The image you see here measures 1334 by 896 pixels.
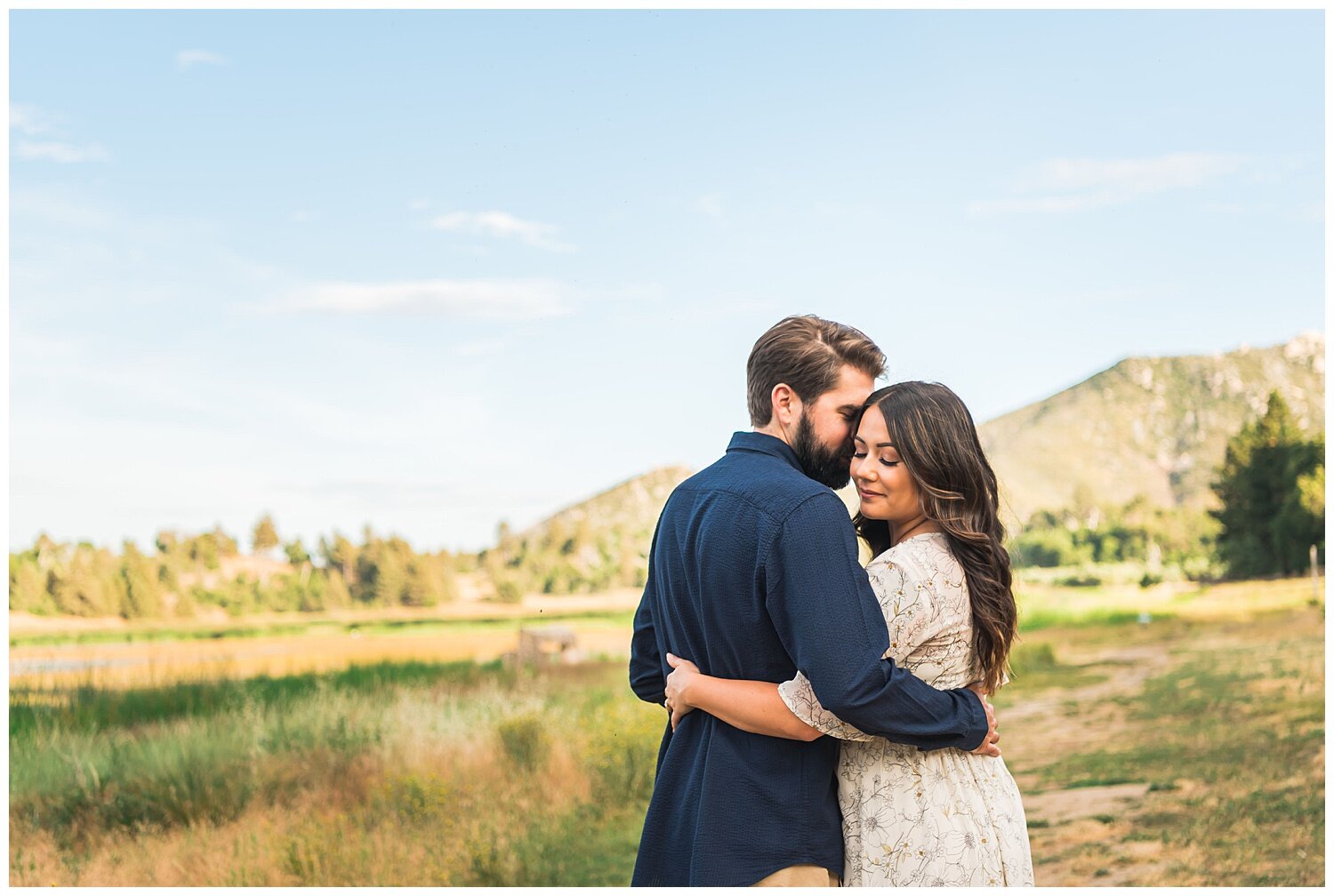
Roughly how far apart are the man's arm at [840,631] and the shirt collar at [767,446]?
0.77 feet

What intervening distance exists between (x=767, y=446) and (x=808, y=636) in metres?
0.43

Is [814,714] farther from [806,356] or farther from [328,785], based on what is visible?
[328,785]

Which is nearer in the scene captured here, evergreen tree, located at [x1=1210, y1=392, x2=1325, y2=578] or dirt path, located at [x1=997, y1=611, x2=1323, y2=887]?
dirt path, located at [x1=997, y1=611, x2=1323, y2=887]

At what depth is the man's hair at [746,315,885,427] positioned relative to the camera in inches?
84.2

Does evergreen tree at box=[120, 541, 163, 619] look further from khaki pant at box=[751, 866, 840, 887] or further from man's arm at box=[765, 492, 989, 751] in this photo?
man's arm at box=[765, 492, 989, 751]

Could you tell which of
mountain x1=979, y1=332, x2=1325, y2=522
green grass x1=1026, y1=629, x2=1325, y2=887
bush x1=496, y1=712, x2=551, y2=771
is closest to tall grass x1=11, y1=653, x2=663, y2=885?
bush x1=496, y1=712, x2=551, y2=771

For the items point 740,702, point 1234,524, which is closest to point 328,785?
point 740,702

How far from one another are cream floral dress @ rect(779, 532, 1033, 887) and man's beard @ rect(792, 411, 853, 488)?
0.20 m

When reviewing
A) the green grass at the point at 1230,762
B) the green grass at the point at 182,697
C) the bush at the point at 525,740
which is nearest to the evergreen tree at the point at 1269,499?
the green grass at the point at 1230,762

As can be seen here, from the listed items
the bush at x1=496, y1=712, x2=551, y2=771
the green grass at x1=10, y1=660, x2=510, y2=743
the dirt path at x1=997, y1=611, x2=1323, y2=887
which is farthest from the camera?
the bush at x1=496, y1=712, x2=551, y2=771

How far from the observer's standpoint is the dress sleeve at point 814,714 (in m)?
1.91

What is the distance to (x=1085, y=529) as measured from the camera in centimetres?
1163

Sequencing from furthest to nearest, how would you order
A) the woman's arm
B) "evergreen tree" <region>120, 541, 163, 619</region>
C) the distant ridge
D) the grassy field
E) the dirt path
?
the distant ridge
"evergreen tree" <region>120, 541, 163, 619</region>
the dirt path
the grassy field
the woman's arm

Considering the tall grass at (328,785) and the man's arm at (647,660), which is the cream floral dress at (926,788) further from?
the tall grass at (328,785)
